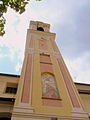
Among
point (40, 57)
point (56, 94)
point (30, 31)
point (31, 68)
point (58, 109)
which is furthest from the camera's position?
point (30, 31)

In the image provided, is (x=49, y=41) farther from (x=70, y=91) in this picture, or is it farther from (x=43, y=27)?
(x=70, y=91)

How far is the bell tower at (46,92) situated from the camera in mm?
6301

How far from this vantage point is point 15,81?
1205 cm

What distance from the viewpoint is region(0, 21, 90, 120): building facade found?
6.36m

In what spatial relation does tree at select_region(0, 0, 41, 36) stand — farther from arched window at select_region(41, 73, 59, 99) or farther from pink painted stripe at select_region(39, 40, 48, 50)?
pink painted stripe at select_region(39, 40, 48, 50)

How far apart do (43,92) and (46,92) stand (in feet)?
0.62

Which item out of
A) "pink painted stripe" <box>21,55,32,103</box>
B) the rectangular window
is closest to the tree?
"pink painted stripe" <box>21,55,32,103</box>

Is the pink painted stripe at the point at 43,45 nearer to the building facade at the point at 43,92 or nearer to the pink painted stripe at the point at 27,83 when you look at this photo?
the building facade at the point at 43,92

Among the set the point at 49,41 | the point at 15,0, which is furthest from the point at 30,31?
the point at 15,0

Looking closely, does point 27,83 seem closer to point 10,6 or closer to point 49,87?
point 49,87

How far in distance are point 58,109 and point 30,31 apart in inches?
496

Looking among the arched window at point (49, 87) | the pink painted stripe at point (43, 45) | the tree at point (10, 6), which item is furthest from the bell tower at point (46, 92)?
the tree at point (10, 6)

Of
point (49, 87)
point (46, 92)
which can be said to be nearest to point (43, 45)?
point (49, 87)

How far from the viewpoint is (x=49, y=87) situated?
8148mm
